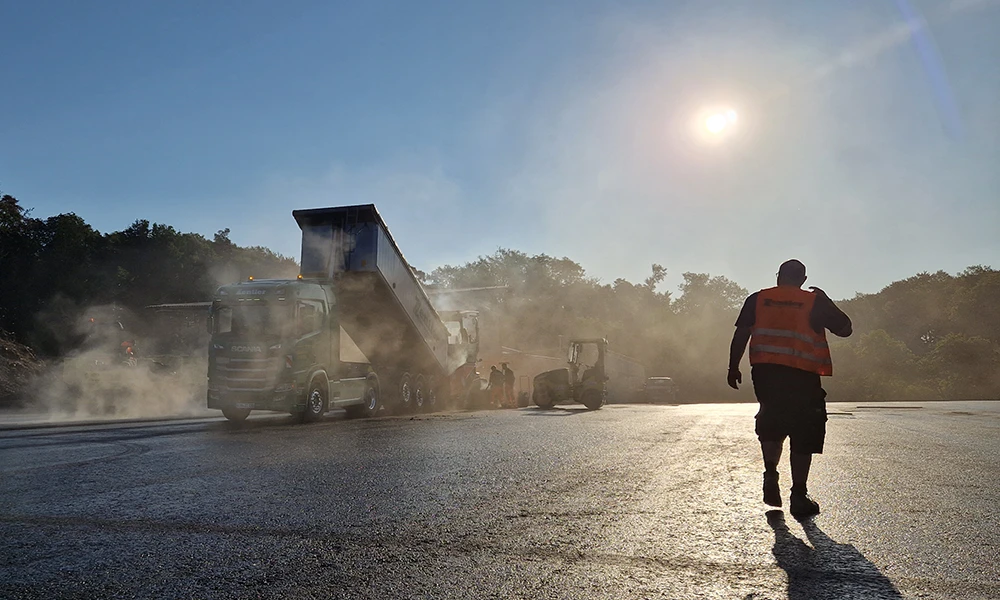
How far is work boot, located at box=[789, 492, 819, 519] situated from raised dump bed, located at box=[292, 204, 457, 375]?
11.8 meters

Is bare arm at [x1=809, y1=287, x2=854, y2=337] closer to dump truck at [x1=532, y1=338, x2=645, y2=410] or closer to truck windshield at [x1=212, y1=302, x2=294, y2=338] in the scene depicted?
truck windshield at [x1=212, y1=302, x2=294, y2=338]

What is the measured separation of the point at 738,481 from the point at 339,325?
11415 millimetres

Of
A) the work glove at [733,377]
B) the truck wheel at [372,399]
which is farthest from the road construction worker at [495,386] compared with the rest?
the work glove at [733,377]

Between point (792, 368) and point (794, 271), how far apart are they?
2.42ft

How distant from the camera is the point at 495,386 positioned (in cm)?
2616

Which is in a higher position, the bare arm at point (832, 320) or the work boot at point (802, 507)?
the bare arm at point (832, 320)

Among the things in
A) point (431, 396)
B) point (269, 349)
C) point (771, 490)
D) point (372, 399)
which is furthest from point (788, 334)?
point (431, 396)

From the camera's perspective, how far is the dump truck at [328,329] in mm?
13445

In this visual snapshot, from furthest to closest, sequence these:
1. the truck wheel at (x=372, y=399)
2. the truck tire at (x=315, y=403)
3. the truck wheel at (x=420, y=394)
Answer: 1. the truck wheel at (x=420, y=394)
2. the truck wheel at (x=372, y=399)
3. the truck tire at (x=315, y=403)

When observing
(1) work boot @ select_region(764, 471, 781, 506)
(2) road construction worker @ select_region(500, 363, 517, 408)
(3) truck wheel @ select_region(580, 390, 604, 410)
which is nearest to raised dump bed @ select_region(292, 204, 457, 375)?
(3) truck wheel @ select_region(580, 390, 604, 410)

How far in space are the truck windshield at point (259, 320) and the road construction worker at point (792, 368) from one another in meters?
10.7

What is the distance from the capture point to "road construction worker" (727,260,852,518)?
451 cm

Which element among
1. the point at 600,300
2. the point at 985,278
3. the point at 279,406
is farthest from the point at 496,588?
the point at 600,300

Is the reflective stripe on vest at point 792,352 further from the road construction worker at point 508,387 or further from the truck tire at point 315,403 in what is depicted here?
the road construction worker at point 508,387
